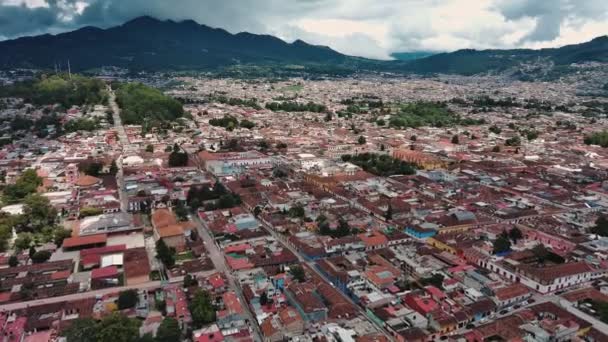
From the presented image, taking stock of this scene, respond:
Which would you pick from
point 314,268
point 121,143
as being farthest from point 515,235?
point 121,143

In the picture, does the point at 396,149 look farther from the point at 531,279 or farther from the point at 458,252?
the point at 531,279

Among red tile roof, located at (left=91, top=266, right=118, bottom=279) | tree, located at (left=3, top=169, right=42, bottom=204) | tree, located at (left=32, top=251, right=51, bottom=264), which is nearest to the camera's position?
red tile roof, located at (left=91, top=266, right=118, bottom=279)

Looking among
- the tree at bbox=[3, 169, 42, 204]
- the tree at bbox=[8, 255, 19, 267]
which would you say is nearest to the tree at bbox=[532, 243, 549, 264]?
the tree at bbox=[8, 255, 19, 267]

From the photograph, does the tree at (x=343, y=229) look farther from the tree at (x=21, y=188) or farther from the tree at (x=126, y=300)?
the tree at (x=21, y=188)

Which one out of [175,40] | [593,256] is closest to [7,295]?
[593,256]

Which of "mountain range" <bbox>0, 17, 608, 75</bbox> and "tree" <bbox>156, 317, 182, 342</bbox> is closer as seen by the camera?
"tree" <bbox>156, 317, 182, 342</bbox>

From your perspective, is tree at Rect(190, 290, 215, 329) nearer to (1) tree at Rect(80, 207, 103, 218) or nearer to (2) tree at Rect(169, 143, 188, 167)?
(1) tree at Rect(80, 207, 103, 218)

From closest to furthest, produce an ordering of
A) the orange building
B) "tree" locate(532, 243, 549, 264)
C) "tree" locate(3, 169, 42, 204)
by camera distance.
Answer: "tree" locate(532, 243, 549, 264) < "tree" locate(3, 169, 42, 204) < the orange building

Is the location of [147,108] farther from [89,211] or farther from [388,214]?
[388,214]
